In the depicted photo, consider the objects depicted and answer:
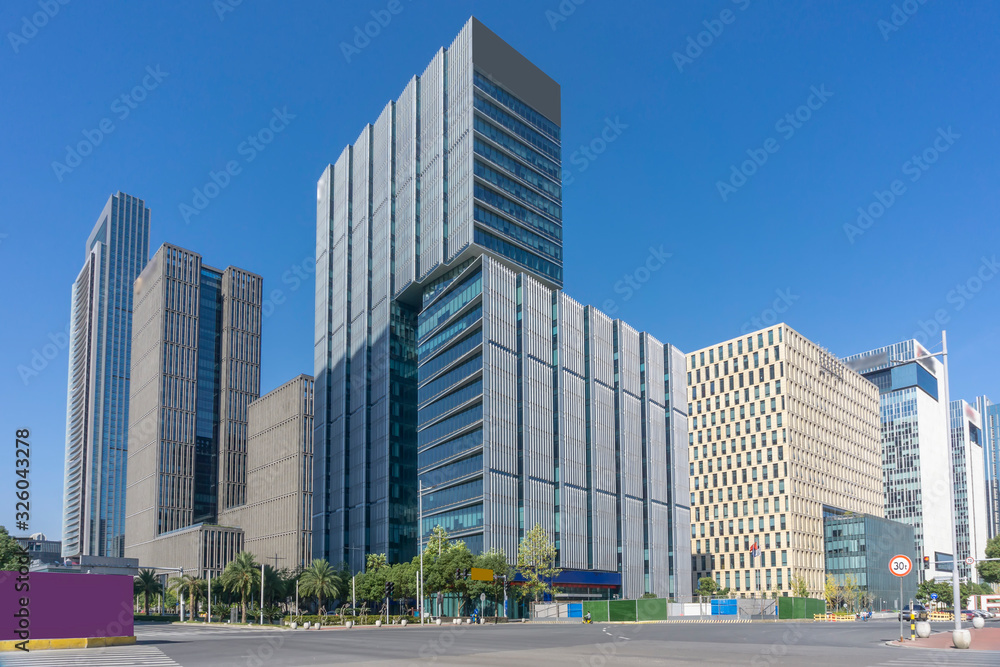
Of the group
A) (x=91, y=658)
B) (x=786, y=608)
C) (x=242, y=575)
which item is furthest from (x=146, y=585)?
(x=91, y=658)

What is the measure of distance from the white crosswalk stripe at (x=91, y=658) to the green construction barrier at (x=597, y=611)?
161 ft

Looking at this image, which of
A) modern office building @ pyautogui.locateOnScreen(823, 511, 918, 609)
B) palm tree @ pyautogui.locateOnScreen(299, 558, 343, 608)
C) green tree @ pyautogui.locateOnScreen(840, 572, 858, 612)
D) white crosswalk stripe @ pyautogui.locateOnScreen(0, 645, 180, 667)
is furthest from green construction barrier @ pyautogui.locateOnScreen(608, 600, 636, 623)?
modern office building @ pyautogui.locateOnScreen(823, 511, 918, 609)

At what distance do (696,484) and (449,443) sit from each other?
75.7 metres

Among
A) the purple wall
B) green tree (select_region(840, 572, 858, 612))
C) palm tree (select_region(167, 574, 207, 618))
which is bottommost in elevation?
green tree (select_region(840, 572, 858, 612))

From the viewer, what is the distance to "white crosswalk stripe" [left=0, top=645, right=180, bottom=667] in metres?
32.1

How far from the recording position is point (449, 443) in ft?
366

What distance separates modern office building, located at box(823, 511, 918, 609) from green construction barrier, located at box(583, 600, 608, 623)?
3701 inches

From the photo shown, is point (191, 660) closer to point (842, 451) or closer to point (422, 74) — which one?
point (422, 74)

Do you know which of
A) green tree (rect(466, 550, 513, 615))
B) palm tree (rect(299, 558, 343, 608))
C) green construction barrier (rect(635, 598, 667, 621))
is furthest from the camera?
palm tree (rect(299, 558, 343, 608))

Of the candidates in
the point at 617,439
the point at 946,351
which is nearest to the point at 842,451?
the point at 617,439

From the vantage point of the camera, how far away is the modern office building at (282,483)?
17274cm

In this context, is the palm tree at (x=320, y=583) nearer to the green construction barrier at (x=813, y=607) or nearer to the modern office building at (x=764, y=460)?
the green construction barrier at (x=813, y=607)

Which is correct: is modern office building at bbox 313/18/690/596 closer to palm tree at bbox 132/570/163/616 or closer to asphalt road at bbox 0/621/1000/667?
palm tree at bbox 132/570/163/616

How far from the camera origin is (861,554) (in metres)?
162
